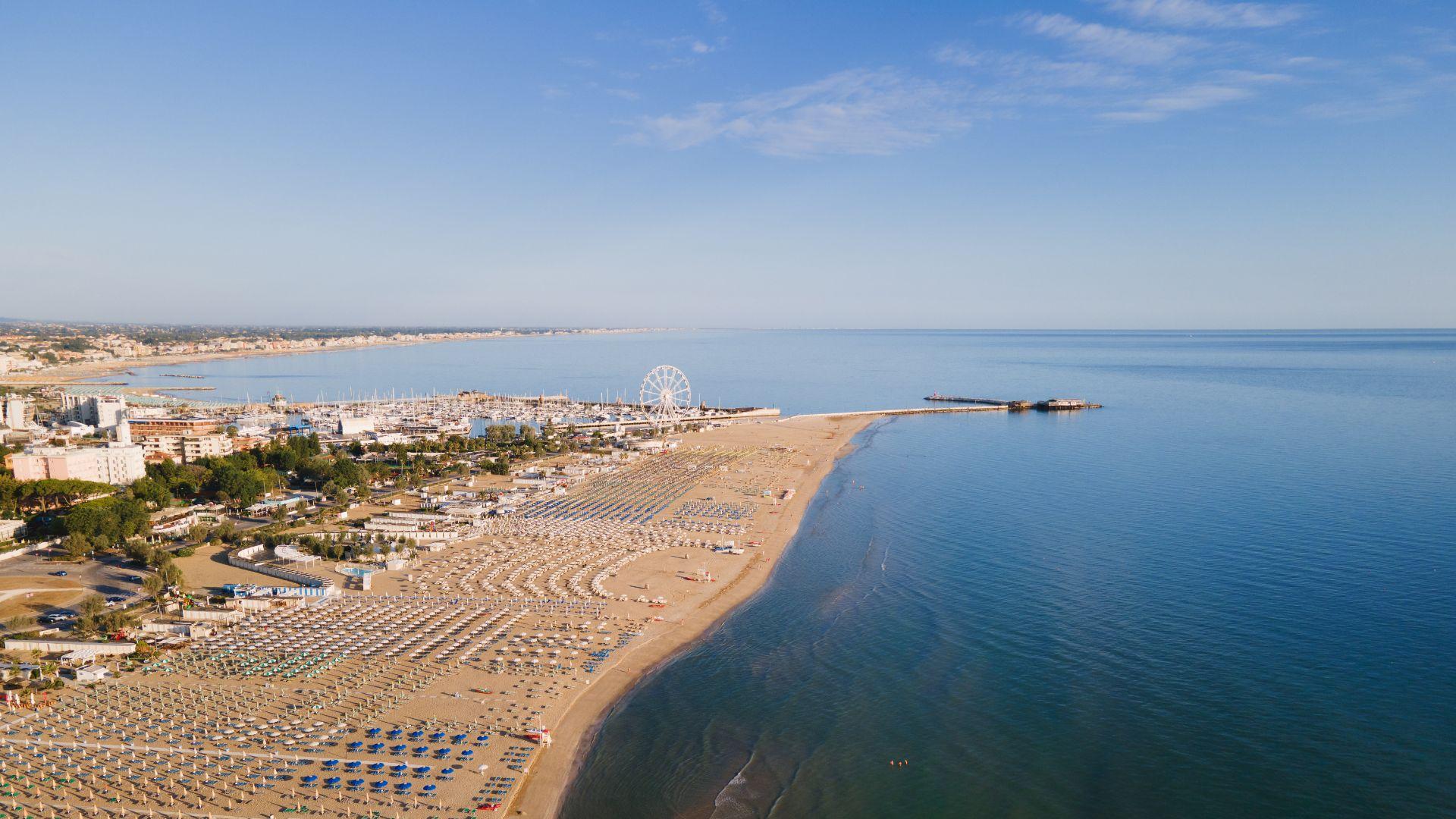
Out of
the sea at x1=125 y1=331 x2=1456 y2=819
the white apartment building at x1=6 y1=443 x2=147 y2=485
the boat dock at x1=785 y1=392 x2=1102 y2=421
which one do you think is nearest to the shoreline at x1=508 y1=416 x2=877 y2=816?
the sea at x1=125 y1=331 x2=1456 y2=819

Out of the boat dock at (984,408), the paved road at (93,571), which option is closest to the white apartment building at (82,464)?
the paved road at (93,571)

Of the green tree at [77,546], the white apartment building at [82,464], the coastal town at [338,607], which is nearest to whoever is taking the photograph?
the coastal town at [338,607]

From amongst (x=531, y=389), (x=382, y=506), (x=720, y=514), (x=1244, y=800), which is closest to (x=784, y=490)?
(x=720, y=514)

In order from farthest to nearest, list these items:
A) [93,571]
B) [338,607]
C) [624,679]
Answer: [93,571], [338,607], [624,679]

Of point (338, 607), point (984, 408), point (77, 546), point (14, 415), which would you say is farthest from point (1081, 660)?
point (14, 415)

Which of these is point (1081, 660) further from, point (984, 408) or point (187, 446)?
point (984, 408)

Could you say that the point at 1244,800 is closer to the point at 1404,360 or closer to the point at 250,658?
the point at 250,658

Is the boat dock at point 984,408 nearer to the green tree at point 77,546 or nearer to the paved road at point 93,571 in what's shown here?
the paved road at point 93,571
